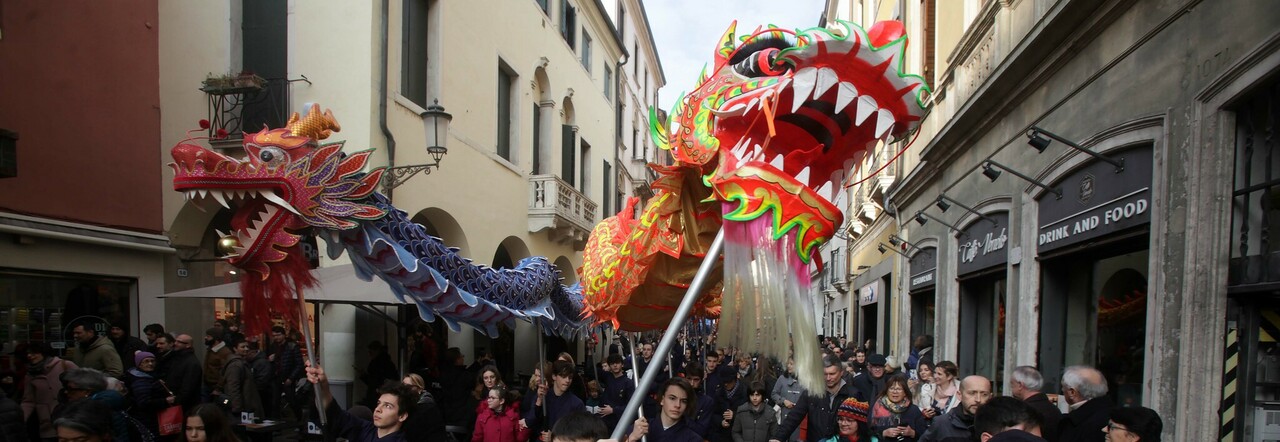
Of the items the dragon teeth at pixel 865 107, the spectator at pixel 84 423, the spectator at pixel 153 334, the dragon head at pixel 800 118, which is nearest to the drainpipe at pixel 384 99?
the spectator at pixel 153 334

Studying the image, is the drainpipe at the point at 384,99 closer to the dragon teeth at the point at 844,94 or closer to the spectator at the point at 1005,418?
the dragon teeth at the point at 844,94

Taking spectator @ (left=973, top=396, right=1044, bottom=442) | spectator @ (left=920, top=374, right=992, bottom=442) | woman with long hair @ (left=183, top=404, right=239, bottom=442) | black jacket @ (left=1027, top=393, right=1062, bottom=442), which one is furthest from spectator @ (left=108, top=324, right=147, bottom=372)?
black jacket @ (left=1027, top=393, right=1062, bottom=442)

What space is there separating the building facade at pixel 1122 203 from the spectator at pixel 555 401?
13.0 ft

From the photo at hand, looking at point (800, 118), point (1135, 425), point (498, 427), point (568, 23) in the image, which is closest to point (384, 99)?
point (498, 427)

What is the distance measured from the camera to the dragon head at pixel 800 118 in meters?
3.57

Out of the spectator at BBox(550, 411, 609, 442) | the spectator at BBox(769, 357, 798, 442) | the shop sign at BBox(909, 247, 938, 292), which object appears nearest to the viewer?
the spectator at BBox(550, 411, 609, 442)

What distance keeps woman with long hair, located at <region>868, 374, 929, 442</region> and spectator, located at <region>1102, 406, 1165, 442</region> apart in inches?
73.5

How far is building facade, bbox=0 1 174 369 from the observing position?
27.0ft

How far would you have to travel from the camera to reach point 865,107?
3.72 meters

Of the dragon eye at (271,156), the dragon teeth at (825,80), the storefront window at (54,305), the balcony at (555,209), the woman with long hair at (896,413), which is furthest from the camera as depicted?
the balcony at (555,209)

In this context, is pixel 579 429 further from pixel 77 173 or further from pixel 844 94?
pixel 77 173

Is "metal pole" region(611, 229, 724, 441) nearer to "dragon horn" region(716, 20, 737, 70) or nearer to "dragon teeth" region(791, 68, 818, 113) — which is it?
"dragon teeth" region(791, 68, 818, 113)

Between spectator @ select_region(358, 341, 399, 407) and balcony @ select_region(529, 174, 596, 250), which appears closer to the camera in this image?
spectator @ select_region(358, 341, 399, 407)

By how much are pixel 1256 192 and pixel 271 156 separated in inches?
215
